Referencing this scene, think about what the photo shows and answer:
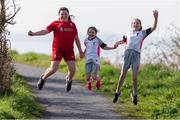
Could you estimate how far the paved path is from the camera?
17.4 metres

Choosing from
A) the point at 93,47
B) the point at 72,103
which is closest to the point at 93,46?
the point at 93,47

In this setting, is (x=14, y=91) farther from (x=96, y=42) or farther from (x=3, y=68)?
(x=96, y=42)

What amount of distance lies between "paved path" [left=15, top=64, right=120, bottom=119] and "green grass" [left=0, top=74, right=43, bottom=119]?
0.93 feet

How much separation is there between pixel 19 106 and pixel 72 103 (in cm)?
269

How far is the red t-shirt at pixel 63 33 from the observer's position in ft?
49.6

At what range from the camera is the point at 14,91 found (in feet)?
59.1

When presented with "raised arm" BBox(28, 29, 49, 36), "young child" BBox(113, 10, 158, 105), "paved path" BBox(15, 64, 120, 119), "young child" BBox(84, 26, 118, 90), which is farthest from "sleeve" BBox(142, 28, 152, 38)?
"paved path" BBox(15, 64, 120, 119)

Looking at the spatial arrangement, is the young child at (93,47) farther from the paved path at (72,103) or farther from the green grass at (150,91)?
the green grass at (150,91)

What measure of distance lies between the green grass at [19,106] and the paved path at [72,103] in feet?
0.93

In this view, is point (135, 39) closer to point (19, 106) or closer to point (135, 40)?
point (135, 40)

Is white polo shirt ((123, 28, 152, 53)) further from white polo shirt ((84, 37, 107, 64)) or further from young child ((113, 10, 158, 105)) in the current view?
white polo shirt ((84, 37, 107, 64))

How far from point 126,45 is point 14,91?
11.8ft

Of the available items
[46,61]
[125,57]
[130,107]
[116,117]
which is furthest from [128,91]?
[46,61]

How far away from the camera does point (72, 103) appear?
19094 mm
